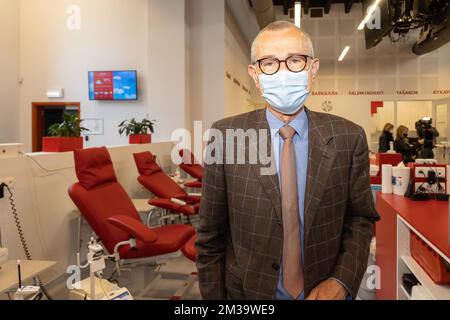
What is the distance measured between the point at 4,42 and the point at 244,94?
5971 mm

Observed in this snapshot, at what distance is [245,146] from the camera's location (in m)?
1.18

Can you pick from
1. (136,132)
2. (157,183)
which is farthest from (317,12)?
(157,183)

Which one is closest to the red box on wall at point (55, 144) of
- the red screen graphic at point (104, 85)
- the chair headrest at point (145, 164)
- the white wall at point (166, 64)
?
the chair headrest at point (145, 164)

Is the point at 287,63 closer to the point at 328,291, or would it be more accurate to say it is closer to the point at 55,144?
the point at 328,291

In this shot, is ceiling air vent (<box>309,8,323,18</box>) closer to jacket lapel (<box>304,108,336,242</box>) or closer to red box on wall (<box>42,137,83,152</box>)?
red box on wall (<box>42,137,83,152</box>)

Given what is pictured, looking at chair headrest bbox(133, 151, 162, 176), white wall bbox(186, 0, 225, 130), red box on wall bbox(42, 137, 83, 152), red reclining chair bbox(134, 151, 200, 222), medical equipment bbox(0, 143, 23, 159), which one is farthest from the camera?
white wall bbox(186, 0, 225, 130)

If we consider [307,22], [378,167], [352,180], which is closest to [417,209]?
[352,180]

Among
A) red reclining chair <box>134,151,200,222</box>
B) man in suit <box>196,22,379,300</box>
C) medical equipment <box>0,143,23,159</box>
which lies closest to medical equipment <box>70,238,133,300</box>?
man in suit <box>196,22,379,300</box>

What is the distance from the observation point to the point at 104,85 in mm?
7105

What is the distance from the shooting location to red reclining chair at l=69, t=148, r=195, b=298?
8.46 feet

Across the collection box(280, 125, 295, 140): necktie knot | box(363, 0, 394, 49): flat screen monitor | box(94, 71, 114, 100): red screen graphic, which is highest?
box(363, 0, 394, 49): flat screen monitor

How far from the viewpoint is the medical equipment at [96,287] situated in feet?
5.77

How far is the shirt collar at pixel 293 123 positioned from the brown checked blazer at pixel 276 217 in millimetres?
20

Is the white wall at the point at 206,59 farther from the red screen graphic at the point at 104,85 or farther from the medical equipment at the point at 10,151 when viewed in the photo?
the medical equipment at the point at 10,151
